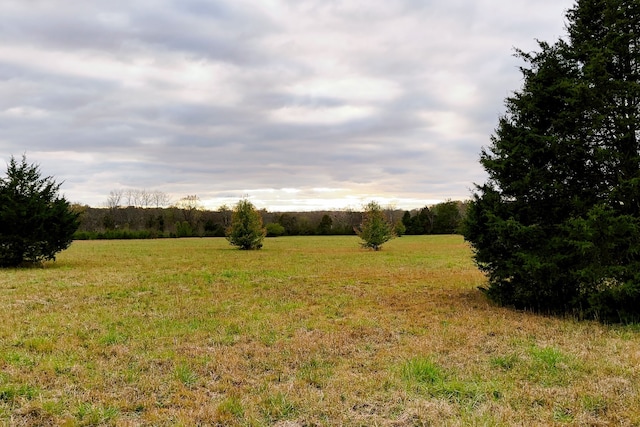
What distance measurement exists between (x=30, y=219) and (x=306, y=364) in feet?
61.1

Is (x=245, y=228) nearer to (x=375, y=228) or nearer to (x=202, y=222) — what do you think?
(x=375, y=228)

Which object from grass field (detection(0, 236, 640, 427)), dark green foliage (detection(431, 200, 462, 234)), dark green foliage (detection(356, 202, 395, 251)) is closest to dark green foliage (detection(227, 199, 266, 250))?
dark green foliage (detection(356, 202, 395, 251))

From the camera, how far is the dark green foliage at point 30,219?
18453 millimetres

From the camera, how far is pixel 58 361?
580cm

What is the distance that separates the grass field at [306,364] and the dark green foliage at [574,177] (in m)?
0.88

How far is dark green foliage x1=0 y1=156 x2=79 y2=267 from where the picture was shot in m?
18.5

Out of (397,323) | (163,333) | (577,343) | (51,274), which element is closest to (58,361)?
(163,333)

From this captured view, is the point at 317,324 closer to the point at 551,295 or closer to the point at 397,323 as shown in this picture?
the point at 397,323

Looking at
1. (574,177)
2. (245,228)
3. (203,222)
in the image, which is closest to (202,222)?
(203,222)

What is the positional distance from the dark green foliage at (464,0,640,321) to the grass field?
88cm

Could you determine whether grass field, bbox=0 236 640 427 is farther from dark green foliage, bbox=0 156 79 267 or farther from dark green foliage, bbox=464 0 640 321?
dark green foliage, bbox=0 156 79 267

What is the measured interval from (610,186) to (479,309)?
3.98 m

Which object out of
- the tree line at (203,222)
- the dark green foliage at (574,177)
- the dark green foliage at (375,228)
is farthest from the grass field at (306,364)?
the tree line at (203,222)

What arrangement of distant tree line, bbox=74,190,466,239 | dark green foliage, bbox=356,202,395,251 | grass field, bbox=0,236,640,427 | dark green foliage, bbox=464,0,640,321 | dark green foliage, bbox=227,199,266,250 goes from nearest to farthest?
grass field, bbox=0,236,640,427 < dark green foliage, bbox=464,0,640,321 < dark green foliage, bbox=356,202,395,251 < dark green foliage, bbox=227,199,266,250 < distant tree line, bbox=74,190,466,239
